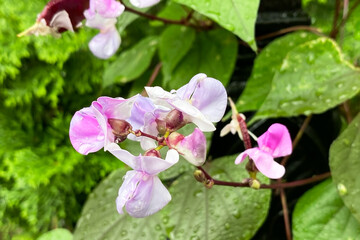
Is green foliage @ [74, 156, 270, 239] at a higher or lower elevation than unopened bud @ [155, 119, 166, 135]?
lower

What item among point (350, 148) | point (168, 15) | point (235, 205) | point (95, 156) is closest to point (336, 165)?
point (350, 148)

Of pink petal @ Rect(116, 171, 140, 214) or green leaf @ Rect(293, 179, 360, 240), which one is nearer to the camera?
pink petal @ Rect(116, 171, 140, 214)

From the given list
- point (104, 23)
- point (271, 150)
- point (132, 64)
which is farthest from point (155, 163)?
point (132, 64)

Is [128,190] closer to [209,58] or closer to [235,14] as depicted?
[235,14]

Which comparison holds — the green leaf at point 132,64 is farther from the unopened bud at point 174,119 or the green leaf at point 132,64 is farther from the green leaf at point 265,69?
the unopened bud at point 174,119

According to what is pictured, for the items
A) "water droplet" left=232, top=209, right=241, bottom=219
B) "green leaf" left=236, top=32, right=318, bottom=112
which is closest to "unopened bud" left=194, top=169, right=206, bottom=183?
"water droplet" left=232, top=209, right=241, bottom=219

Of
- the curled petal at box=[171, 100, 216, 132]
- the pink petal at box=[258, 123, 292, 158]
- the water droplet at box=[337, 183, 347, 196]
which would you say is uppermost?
the curled petal at box=[171, 100, 216, 132]

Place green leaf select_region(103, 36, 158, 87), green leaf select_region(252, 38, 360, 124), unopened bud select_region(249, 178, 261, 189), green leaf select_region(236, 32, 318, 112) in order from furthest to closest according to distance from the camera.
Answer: green leaf select_region(103, 36, 158, 87), green leaf select_region(236, 32, 318, 112), green leaf select_region(252, 38, 360, 124), unopened bud select_region(249, 178, 261, 189)

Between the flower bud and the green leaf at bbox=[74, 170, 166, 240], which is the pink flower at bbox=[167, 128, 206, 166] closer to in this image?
the flower bud
